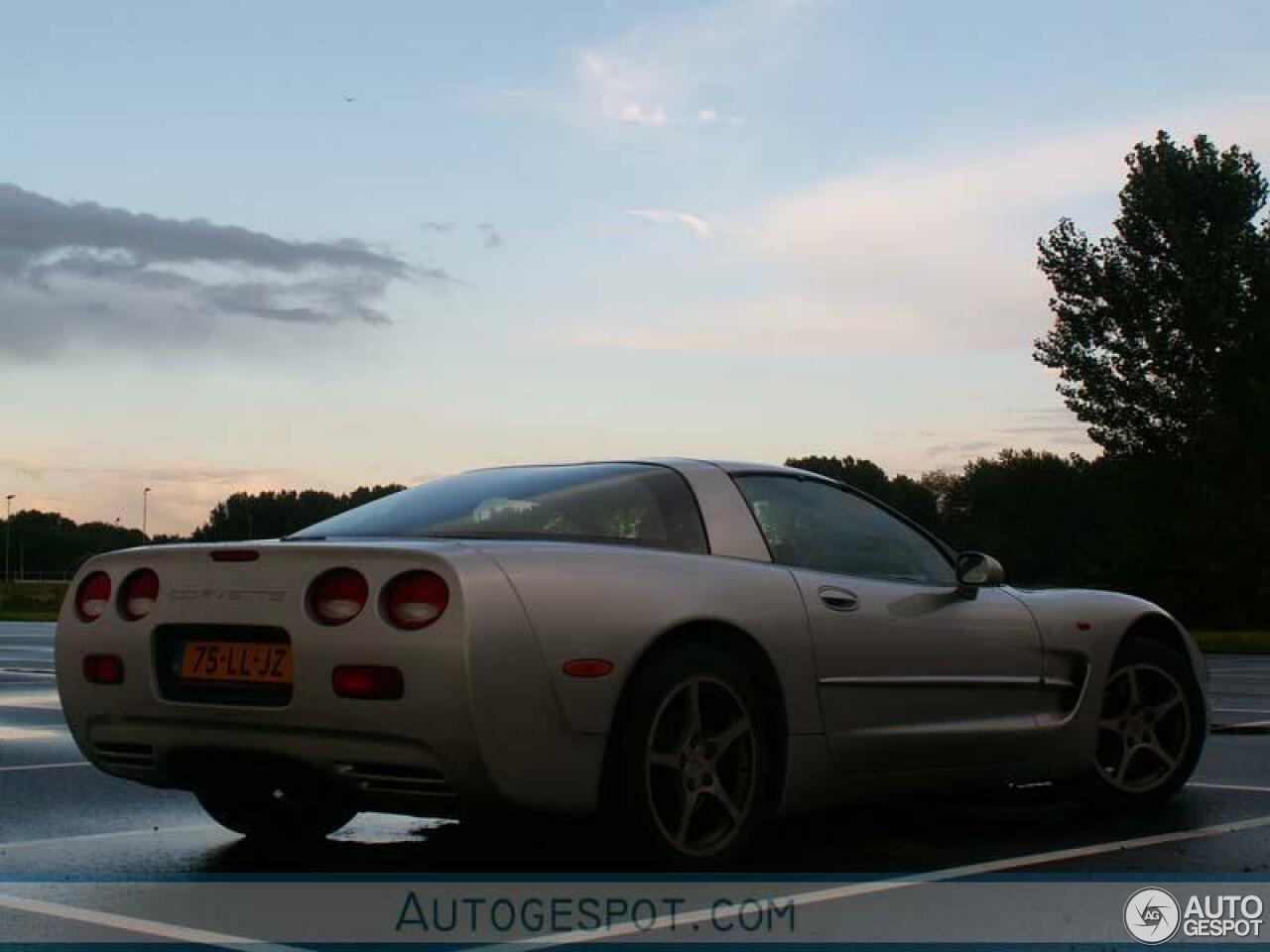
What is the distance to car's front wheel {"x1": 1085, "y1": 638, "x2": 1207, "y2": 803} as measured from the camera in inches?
269

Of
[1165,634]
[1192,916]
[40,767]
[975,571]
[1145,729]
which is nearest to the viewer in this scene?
[1192,916]

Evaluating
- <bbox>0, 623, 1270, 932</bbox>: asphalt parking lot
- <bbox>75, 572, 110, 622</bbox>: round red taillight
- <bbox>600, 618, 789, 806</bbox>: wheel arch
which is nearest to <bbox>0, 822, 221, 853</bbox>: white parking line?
<bbox>0, 623, 1270, 932</bbox>: asphalt parking lot

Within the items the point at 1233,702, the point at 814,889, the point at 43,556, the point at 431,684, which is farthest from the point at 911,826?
the point at 43,556

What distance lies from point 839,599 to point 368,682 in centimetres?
175

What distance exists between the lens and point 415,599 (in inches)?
189

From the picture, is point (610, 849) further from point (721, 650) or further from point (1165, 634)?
point (1165, 634)

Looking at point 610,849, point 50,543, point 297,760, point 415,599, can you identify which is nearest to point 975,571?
point 610,849

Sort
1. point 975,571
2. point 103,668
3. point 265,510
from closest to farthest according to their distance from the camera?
1. point 103,668
2. point 975,571
3. point 265,510

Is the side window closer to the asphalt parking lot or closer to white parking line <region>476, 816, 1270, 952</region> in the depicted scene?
the asphalt parking lot

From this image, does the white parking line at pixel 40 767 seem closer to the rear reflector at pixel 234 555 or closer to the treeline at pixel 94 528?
the rear reflector at pixel 234 555

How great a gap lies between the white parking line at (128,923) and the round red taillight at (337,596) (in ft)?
3.03

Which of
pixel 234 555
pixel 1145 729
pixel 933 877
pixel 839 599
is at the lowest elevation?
pixel 933 877

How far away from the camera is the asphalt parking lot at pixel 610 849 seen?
5.35 m

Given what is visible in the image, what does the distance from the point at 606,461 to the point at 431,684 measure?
1542mm
